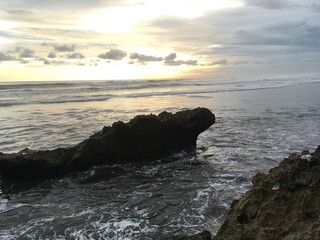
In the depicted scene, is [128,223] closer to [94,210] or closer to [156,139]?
[94,210]

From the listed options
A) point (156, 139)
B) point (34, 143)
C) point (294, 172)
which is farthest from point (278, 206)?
point (34, 143)

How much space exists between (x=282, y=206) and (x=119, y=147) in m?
7.00

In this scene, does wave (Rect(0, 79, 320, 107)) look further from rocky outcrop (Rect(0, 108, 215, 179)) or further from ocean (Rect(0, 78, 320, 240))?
rocky outcrop (Rect(0, 108, 215, 179))

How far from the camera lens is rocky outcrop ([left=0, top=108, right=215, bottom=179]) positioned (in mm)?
9789

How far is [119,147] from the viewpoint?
1104 centimetres

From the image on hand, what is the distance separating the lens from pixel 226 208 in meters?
7.64

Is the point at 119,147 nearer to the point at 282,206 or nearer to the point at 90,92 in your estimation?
the point at 282,206

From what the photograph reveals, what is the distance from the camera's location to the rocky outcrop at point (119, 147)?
9.79 m

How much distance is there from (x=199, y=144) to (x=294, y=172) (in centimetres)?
850

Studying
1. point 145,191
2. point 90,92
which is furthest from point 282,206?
point 90,92

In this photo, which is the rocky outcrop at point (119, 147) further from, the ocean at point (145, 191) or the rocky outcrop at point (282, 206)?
the rocky outcrop at point (282, 206)

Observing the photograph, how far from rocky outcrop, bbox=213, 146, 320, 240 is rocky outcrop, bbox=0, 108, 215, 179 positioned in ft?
19.8

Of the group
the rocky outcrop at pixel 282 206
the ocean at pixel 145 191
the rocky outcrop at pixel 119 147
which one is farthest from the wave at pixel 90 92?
the rocky outcrop at pixel 282 206

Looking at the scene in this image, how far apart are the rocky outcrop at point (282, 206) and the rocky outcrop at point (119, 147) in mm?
6027
